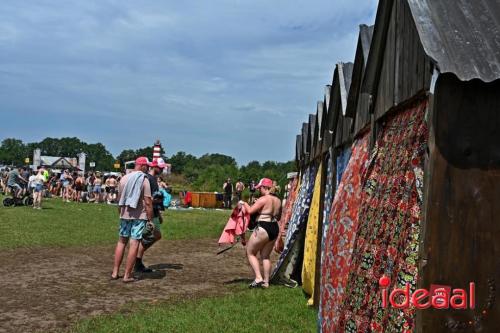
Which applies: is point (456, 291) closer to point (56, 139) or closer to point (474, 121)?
point (474, 121)

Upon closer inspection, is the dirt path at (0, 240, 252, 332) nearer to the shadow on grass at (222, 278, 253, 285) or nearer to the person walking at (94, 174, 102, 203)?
the shadow on grass at (222, 278, 253, 285)

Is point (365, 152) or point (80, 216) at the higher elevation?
point (365, 152)

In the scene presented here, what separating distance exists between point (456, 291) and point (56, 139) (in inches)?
6076

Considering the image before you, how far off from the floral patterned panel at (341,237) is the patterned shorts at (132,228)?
364 centimetres

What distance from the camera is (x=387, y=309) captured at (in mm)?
3221

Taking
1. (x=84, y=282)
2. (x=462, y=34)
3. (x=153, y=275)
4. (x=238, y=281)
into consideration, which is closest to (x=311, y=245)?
(x=238, y=281)

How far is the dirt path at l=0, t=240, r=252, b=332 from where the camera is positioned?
6270 mm

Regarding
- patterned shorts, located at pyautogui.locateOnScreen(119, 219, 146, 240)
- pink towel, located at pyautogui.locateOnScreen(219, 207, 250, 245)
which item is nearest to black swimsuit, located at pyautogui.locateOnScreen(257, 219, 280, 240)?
pink towel, located at pyautogui.locateOnScreen(219, 207, 250, 245)

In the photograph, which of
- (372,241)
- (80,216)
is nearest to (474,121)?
(372,241)

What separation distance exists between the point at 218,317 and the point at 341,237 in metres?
2.12

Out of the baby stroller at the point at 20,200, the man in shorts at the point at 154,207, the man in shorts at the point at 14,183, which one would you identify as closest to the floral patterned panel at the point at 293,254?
the man in shorts at the point at 154,207

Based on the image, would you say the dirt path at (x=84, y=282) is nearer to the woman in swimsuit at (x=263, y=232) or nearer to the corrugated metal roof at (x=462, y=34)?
the woman in swimsuit at (x=263, y=232)

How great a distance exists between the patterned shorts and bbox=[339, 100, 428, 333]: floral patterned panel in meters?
4.73

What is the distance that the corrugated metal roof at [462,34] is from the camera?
2854mm
